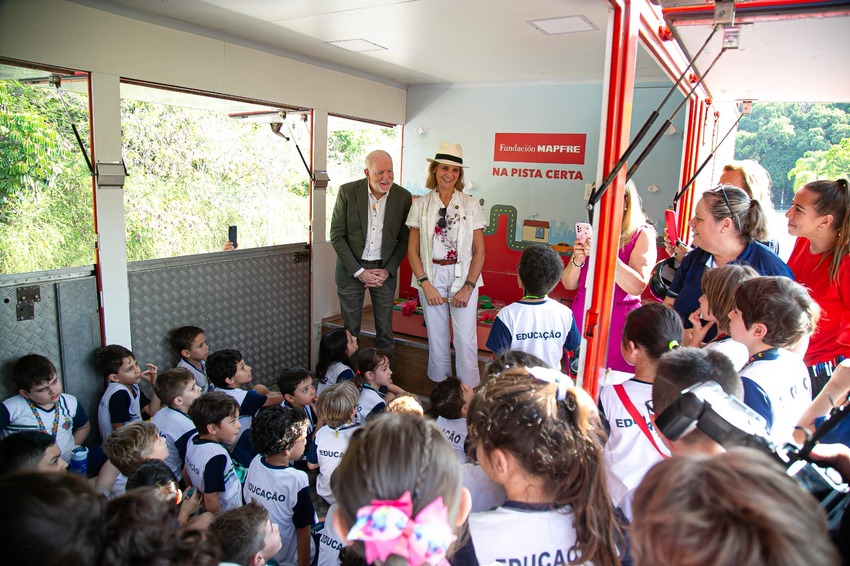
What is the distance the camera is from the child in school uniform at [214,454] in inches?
111

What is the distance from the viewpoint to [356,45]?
4602mm

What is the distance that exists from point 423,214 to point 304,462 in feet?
7.46

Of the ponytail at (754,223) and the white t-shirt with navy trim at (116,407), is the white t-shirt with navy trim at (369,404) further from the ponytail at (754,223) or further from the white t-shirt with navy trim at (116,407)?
the ponytail at (754,223)

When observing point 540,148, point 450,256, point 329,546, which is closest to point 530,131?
point 540,148

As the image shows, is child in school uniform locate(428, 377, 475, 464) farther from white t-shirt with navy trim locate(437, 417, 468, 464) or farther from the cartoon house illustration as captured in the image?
Answer: the cartoon house illustration

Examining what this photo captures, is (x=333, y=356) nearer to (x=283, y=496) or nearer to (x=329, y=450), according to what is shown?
(x=329, y=450)

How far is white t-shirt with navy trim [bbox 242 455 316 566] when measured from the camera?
2.58 m

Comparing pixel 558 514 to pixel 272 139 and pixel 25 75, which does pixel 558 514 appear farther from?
pixel 272 139

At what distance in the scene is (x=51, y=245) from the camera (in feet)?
23.0

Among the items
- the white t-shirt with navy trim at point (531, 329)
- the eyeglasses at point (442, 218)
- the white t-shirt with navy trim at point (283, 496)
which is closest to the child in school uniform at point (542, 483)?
the white t-shirt with navy trim at point (283, 496)

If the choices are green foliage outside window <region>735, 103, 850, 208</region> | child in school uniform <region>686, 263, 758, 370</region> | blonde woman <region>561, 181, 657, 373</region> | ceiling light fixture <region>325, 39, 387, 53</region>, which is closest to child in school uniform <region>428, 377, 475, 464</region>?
blonde woman <region>561, 181, 657, 373</region>

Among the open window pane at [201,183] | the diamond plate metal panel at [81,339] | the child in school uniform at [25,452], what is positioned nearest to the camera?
the child in school uniform at [25,452]

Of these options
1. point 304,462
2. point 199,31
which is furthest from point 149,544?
point 199,31

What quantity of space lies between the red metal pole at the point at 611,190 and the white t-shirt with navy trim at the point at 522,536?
3.18 ft
